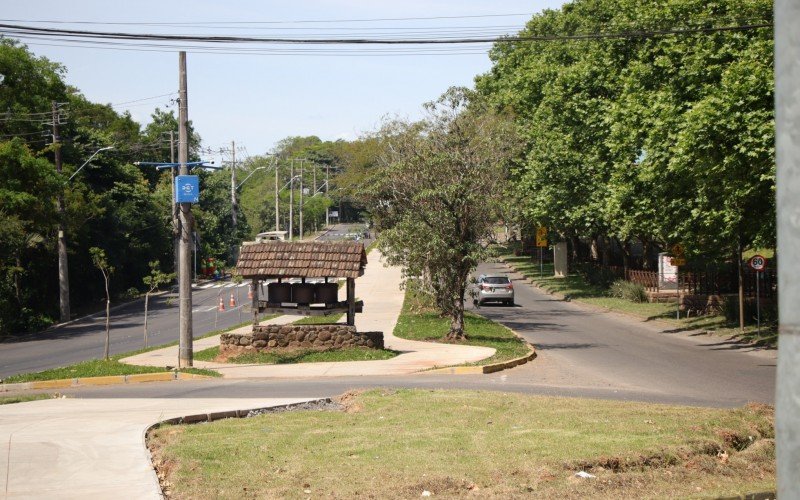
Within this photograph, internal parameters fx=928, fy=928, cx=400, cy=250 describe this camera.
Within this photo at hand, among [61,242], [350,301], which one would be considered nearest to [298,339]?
[350,301]

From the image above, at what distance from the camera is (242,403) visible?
1577cm

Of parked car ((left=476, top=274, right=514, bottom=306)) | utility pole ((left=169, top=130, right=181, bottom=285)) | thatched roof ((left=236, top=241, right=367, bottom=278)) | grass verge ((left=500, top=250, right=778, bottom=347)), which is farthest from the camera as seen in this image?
parked car ((left=476, top=274, right=514, bottom=306))

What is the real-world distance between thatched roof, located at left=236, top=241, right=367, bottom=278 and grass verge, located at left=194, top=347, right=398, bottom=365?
6.58 ft

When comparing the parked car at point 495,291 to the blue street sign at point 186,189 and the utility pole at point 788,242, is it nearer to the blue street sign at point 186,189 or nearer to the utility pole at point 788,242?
the blue street sign at point 186,189

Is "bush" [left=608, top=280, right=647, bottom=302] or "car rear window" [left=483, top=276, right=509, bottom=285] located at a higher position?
"car rear window" [left=483, top=276, right=509, bottom=285]

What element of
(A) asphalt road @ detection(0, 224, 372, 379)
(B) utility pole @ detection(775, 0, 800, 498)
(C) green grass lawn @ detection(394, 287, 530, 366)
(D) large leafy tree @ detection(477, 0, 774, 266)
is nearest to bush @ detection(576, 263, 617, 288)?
(D) large leafy tree @ detection(477, 0, 774, 266)

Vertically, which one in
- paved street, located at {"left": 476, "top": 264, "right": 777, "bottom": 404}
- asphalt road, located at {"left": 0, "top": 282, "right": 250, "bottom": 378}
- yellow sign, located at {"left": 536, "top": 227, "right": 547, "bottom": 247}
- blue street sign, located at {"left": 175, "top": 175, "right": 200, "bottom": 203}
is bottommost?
asphalt road, located at {"left": 0, "top": 282, "right": 250, "bottom": 378}

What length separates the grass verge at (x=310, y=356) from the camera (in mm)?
23688

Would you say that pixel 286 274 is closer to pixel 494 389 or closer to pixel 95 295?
pixel 494 389

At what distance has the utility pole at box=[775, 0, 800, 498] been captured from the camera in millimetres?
2502

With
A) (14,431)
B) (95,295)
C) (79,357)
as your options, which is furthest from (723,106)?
(95,295)

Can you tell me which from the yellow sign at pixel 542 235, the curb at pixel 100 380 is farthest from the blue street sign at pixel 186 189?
the yellow sign at pixel 542 235

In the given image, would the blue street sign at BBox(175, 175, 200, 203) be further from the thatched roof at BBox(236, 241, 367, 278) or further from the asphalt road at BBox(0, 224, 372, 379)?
the asphalt road at BBox(0, 224, 372, 379)

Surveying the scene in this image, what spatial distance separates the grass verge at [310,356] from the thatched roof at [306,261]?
2.01m
